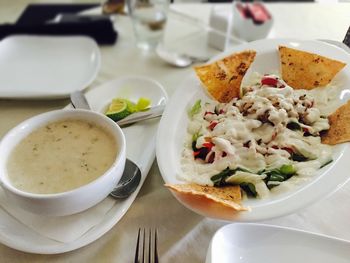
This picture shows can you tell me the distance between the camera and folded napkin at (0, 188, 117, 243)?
76 cm

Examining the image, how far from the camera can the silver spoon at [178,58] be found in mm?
1392

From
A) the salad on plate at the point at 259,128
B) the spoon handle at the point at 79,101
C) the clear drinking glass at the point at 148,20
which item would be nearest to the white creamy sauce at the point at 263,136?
the salad on plate at the point at 259,128

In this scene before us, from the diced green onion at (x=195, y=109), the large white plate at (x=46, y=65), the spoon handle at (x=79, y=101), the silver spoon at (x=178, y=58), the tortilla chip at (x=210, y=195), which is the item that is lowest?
the large white plate at (x=46, y=65)

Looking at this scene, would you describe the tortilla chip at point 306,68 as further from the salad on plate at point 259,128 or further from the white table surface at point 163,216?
the white table surface at point 163,216

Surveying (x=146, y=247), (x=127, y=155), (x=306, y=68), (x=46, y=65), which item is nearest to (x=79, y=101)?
(x=127, y=155)

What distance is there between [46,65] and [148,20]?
0.43 m

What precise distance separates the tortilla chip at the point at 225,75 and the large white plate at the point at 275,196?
28mm

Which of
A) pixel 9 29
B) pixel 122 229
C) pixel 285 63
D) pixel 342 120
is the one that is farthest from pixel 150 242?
pixel 9 29

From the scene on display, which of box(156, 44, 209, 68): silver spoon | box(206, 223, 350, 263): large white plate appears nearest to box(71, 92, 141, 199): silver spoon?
box(206, 223, 350, 263): large white plate

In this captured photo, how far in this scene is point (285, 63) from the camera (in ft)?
3.52

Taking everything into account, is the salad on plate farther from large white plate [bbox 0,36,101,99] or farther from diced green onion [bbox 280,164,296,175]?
large white plate [bbox 0,36,101,99]

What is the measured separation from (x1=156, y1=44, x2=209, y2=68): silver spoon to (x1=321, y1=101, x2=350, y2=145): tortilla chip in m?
0.60

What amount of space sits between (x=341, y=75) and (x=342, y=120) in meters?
0.16

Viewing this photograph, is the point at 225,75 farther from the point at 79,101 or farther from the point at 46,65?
the point at 46,65
